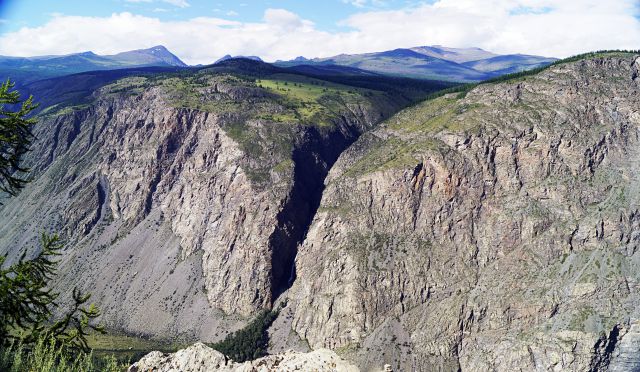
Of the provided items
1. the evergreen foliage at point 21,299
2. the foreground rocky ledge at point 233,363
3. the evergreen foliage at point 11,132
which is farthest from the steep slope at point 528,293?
the evergreen foliage at point 11,132

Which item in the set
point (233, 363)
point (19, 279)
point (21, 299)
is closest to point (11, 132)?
point (19, 279)

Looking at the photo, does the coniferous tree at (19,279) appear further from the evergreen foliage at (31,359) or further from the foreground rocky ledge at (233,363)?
the foreground rocky ledge at (233,363)

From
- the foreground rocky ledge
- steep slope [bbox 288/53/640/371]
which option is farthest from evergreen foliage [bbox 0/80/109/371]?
steep slope [bbox 288/53/640/371]

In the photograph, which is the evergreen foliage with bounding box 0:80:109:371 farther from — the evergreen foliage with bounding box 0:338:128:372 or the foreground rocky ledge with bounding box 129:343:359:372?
the foreground rocky ledge with bounding box 129:343:359:372

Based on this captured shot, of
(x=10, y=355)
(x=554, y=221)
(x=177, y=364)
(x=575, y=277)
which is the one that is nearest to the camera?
(x=10, y=355)

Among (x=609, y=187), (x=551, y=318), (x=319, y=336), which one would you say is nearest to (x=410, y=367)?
(x=319, y=336)

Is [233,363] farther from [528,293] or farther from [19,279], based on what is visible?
[528,293]

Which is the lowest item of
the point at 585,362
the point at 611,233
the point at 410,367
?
the point at 410,367

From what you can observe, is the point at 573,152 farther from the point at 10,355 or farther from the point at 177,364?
the point at 10,355
